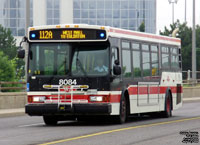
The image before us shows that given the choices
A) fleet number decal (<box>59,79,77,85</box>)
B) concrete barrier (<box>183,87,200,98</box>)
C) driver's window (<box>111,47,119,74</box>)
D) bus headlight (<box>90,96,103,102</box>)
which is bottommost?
concrete barrier (<box>183,87,200,98</box>)

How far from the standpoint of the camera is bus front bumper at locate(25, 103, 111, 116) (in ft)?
61.7

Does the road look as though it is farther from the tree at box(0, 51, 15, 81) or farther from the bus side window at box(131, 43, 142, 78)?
the tree at box(0, 51, 15, 81)

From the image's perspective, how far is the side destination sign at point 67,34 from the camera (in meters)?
19.1

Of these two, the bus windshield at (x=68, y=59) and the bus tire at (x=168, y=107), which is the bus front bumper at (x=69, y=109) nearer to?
the bus windshield at (x=68, y=59)

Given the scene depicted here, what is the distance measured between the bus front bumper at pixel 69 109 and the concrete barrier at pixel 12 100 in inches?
353

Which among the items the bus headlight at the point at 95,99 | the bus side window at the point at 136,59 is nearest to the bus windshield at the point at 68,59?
the bus headlight at the point at 95,99

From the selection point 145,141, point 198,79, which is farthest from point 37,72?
point 198,79

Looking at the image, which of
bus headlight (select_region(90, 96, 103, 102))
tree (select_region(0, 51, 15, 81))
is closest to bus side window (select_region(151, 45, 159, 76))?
bus headlight (select_region(90, 96, 103, 102))

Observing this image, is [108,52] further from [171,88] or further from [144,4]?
[144,4]

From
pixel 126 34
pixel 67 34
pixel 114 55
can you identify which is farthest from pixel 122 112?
pixel 67 34

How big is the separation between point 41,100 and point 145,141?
600cm

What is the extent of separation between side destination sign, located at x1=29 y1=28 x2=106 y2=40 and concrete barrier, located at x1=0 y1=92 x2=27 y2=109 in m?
8.82

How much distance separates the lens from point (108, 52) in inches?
752

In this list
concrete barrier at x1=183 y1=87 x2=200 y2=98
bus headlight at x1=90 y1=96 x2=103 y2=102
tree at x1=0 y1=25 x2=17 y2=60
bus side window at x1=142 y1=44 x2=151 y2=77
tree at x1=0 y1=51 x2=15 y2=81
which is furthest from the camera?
tree at x1=0 y1=25 x2=17 y2=60
